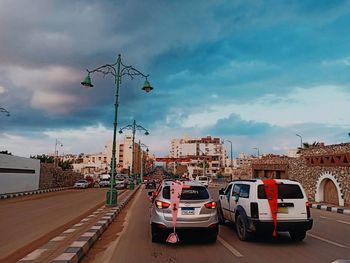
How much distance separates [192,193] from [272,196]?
2.10m

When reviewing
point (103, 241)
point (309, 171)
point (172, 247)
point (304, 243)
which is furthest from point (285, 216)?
point (309, 171)

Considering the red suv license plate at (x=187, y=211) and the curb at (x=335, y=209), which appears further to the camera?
the curb at (x=335, y=209)

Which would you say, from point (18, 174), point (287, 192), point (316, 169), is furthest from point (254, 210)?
point (18, 174)

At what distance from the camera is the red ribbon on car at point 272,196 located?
29.6 feet

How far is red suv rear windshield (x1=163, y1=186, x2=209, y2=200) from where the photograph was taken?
9.16m

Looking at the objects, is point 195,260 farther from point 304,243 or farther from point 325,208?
point 325,208

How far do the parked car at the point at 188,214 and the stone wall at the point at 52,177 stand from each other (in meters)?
36.5

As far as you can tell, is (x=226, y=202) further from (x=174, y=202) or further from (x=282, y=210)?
(x=174, y=202)

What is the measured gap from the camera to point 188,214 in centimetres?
887

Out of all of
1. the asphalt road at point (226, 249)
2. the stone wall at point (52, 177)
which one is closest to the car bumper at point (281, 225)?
the asphalt road at point (226, 249)

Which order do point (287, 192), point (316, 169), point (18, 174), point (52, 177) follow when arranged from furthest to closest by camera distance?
point (52, 177) → point (18, 174) → point (316, 169) → point (287, 192)

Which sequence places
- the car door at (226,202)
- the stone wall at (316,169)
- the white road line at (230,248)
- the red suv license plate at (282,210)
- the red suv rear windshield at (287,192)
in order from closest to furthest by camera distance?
the white road line at (230,248), the red suv license plate at (282,210), the red suv rear windshield at (287,192), the car door at (226,202), the stone wall at (316,169)

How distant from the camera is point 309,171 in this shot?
27.9m

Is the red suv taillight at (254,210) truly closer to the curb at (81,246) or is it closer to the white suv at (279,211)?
the white suv at (279,211)
